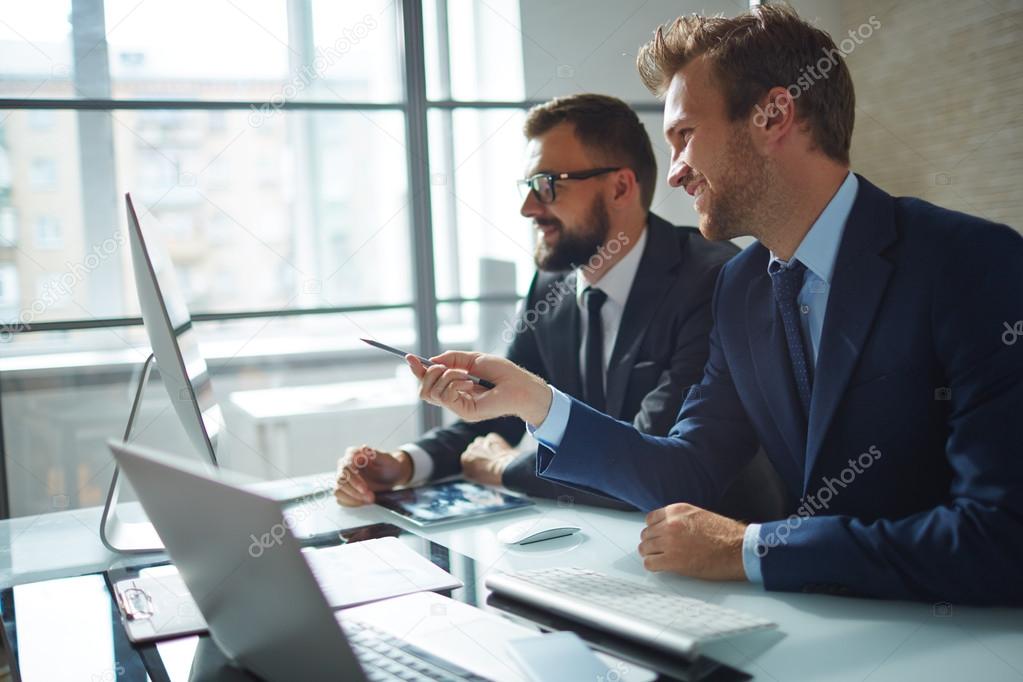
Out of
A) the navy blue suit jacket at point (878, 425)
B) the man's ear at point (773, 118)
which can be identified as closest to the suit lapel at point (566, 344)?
the navy blue suit jacket at point (878, 425)

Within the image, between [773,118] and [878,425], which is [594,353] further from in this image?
[878,425]

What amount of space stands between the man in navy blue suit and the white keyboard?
6.7 inches

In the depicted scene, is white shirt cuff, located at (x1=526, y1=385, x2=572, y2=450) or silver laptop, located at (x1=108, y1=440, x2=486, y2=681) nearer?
silver laptop, located at (x1=108, y1=440, x2=486, y2=681)

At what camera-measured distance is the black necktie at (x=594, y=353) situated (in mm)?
2145

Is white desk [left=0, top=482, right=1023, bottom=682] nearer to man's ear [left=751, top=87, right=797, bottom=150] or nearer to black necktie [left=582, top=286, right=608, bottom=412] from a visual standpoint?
black necktie [left=582, top=286, right=608, bottom=412]

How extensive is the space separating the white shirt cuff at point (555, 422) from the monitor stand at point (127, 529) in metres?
0.66

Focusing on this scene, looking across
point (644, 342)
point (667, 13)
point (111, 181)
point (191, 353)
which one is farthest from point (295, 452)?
point (191, 353)

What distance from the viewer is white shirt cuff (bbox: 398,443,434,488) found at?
1919mm

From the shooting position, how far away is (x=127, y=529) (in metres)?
1.61

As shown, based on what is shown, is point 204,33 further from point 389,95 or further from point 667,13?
point 667,13
